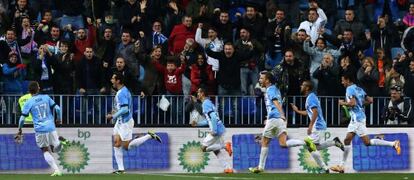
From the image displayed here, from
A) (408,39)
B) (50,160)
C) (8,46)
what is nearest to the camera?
(50,160)

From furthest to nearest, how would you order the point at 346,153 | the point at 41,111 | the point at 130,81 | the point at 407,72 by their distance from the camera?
the point at 407,72 < the point at 130,81 < the point at 346,153 < the point at 41,111

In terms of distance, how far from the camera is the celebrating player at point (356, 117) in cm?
Result: 2906

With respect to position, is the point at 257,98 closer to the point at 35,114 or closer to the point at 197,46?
the point at 197,46

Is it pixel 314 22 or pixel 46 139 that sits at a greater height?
pixel 314 22

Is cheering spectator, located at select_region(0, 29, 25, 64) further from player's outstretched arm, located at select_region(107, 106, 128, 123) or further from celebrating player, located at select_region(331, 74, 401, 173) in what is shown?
celebrating player, located at select_region(331, 74, 401, 173)

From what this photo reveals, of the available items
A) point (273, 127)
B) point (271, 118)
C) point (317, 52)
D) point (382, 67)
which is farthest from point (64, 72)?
point (382, 67)

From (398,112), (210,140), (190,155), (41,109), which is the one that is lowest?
(190,155)

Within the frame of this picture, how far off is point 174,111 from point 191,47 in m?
1.58

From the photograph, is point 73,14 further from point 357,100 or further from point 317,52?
point 357,100

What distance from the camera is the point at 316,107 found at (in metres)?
28.9

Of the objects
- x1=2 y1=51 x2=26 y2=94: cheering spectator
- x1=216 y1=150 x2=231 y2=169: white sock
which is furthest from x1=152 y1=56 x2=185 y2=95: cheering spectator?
x1=2 y1=51 x2=26 y2=94: cheering spectator

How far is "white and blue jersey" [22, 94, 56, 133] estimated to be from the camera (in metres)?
28.0

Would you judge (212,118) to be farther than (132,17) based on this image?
No

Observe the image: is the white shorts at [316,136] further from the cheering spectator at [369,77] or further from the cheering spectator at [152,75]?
the cheering spectator at [152,75]
